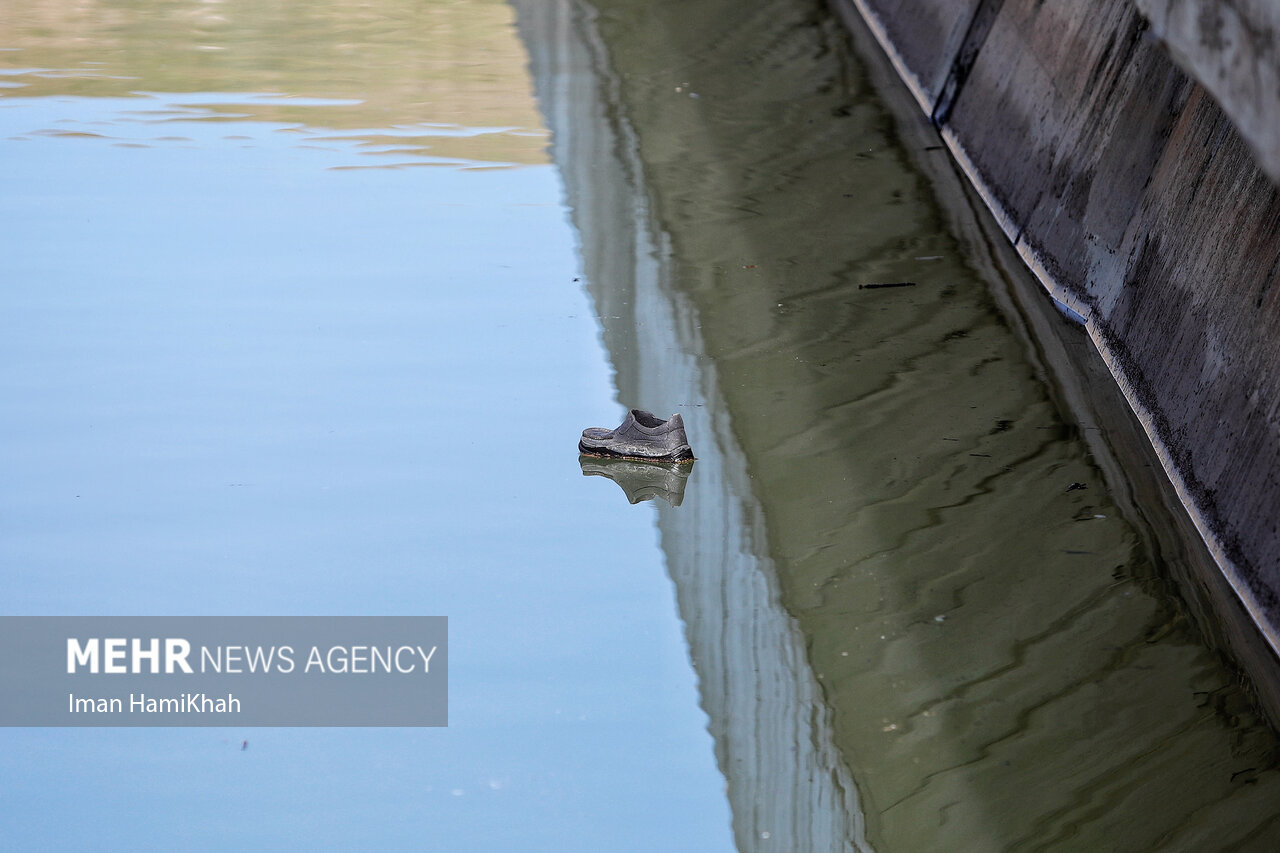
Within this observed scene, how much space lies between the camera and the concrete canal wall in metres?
2.88

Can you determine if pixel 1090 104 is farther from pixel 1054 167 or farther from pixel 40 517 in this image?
pixel 40 517

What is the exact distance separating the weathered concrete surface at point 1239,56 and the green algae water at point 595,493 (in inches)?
46.2

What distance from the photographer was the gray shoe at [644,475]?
3.84 meters

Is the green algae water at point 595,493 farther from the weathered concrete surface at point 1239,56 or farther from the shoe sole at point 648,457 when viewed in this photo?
the weathered concrete surface at point 1239,56

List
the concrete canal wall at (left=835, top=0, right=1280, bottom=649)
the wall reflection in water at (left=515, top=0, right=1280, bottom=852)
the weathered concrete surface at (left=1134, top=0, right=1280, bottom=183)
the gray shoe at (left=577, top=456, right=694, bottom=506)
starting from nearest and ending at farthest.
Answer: the weathered concrete surface at (left=1134, top=0, right=1280, bottom=183) < the wall reflection in water at (left=515, top=0, right=1280, bottom=852) < the concrete canal wall at (left=835, top=0, right=1280, bottom=649) < the gray shoe at (left=577, top=456, right=694, bottom=506)

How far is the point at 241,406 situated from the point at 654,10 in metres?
5.98

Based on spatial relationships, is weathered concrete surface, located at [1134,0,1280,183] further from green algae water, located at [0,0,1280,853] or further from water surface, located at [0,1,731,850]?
water surface, located at [0,1,731,850]

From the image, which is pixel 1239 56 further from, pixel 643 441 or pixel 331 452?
pixel 331 452

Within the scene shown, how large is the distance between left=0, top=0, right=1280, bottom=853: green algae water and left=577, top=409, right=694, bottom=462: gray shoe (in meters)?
0.06

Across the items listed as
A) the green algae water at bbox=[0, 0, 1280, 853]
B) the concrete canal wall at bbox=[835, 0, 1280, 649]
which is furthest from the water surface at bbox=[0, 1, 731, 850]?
the concrete canal wall at bbox=[835, 0, 1280, 649]

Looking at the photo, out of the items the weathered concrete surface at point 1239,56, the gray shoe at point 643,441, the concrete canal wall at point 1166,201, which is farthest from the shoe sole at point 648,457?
the weathered concrete surface at point 1239,56

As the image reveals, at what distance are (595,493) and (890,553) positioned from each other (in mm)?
787

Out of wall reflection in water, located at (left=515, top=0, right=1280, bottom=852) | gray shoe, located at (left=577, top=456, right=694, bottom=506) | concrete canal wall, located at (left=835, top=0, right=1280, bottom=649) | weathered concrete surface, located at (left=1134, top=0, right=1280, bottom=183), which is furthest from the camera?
gray shoe, located at (left=577, top=456, right=694, bottom=506)

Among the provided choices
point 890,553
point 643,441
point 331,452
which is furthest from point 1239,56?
point 331,452
